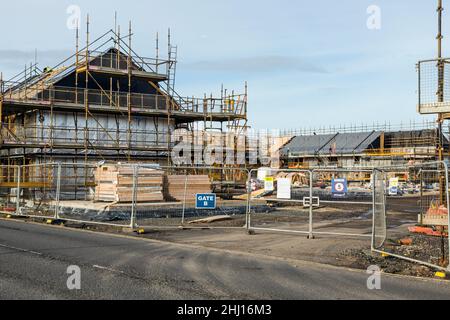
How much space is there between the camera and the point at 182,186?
2284 centimetres

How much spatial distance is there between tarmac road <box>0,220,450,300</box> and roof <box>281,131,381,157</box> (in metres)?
62.9

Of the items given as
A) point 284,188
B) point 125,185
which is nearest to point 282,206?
point 125,185

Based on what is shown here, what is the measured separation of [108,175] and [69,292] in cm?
1365

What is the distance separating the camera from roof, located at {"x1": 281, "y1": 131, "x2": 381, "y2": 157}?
74281mm

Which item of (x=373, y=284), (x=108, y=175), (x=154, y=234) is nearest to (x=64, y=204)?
(x=108, y=175)

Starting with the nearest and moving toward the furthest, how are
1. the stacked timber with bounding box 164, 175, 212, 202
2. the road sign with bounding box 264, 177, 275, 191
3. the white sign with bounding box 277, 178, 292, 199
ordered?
1. the white sign with bounding box 277, 178, 292, 199
2. the road sign with bounding box 264, 177, 275, 191
3. the stacked timber with bounding box 164, 175, 212, 202

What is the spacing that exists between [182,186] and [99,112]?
14.0m

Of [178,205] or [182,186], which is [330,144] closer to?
[182,186]

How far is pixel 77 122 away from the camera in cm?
3388

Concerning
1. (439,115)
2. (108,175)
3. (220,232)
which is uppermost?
(439,115)

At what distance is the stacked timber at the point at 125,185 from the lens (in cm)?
2012

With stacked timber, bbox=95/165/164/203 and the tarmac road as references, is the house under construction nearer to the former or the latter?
stacked timber, bbox=95/165/164/203

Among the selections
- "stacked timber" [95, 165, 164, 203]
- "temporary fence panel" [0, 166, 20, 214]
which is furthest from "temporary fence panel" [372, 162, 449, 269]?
"temporary fence panel" [0, 166, 20, 214]
